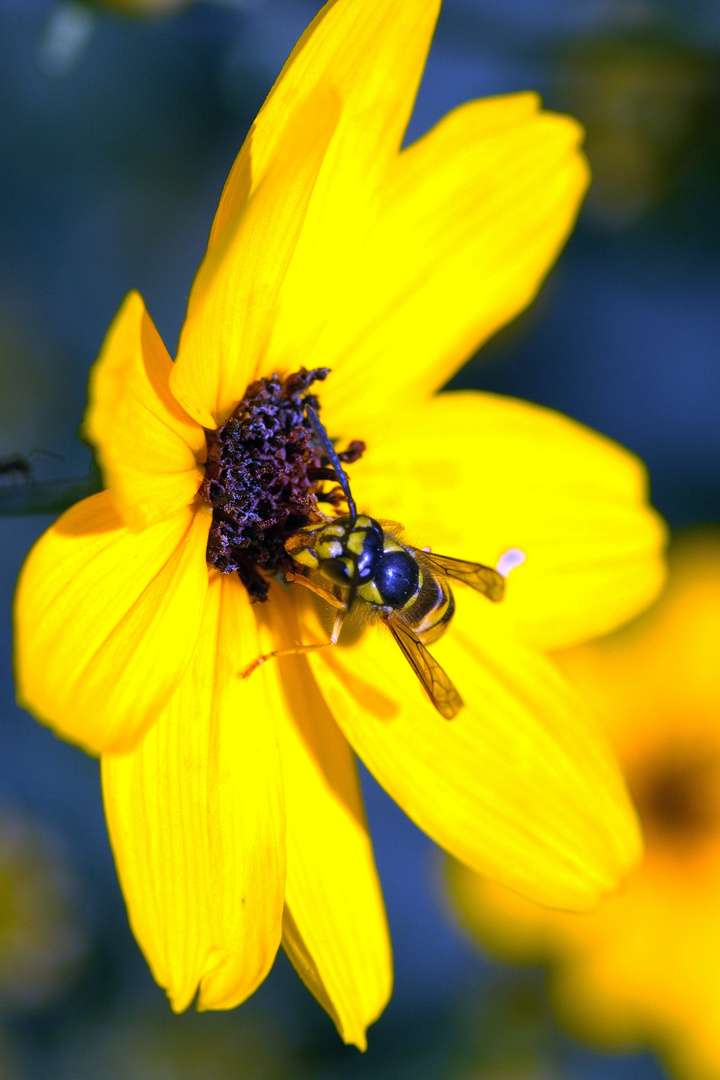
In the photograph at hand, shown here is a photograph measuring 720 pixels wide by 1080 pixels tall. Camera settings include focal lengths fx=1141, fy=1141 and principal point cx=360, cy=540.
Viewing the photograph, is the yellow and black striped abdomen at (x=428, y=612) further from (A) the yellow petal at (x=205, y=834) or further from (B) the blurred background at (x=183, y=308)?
(B) the blurred background at (x=183, y=308)

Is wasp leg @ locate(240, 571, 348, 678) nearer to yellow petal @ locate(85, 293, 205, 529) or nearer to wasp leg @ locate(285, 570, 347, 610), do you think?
wasp leg @ locate(285, 570, 347, 610)

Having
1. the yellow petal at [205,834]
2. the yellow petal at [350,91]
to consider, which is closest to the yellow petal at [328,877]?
the yellow petal at [205,834]

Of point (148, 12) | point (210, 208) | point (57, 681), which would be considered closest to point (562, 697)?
point (57, 681)

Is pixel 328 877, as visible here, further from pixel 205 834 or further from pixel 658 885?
pixel 658 885

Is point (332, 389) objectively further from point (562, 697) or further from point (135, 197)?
point (135, 197)

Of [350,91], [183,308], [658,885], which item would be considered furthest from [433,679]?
[183,308]
